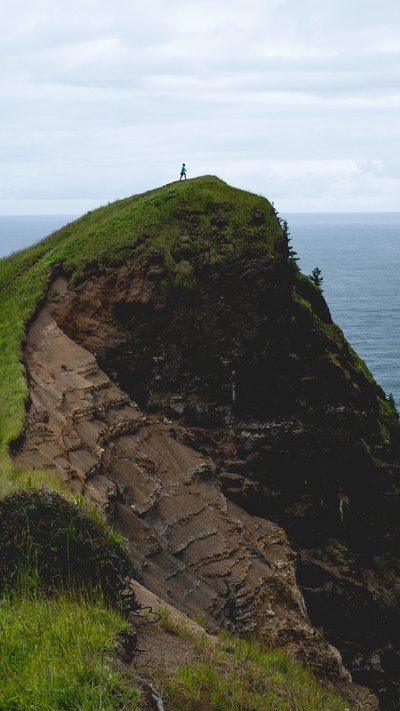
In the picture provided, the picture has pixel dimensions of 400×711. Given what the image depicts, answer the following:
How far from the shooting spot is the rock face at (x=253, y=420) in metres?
28.1

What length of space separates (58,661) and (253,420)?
74.8 feet

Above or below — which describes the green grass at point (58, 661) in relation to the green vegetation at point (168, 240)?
below

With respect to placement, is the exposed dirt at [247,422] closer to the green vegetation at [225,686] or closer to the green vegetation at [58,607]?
the green vegetation at [225,686]

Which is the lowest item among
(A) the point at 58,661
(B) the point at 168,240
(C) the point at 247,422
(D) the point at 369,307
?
(C) the point at 247,422

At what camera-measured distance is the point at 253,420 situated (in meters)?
30.8

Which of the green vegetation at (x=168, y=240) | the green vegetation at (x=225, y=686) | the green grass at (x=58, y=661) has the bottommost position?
the green vegetation at (x=225, y=686)

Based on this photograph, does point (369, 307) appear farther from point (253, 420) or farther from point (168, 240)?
point (253, 420)

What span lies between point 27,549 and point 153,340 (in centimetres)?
1961

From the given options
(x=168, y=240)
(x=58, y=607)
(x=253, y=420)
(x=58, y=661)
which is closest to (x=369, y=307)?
(x=168, y=240)

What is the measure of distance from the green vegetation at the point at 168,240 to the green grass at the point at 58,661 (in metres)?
20.1

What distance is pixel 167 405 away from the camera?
30.5m

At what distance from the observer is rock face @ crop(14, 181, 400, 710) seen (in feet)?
92.1

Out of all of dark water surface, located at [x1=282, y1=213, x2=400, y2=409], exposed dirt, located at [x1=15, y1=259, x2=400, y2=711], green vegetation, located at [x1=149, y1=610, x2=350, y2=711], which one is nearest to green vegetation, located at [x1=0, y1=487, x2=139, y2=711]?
green vegetation, located at [x1=149, y1=610, x2=350, y2=711]

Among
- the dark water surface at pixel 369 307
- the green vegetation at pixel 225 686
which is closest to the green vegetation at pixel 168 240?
the green vegetation at pixel 225 686
